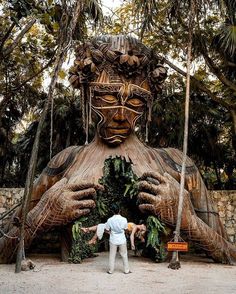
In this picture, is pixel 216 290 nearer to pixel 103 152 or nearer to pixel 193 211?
pixel 193 211

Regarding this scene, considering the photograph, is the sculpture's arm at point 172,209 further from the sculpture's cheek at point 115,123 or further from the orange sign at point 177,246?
the sculpture's cheek at point 115,123

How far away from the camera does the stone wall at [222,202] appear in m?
12.0

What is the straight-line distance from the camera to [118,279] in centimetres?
602

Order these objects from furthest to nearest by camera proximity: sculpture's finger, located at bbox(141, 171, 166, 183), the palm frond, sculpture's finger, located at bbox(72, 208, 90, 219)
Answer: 1. the palm frond
2. sculpture's finger, located at bbox(141, 171, 166, 183)
3. sculpture's finger, located at bbox(72, 208, 90, 219)

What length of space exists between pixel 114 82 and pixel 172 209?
2.50m

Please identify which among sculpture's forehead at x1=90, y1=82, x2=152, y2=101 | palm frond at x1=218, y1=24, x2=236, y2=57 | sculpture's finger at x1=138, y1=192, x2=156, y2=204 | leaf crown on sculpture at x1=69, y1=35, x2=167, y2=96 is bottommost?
sculpture's finger at x1=138, y1=192, x2=156, y2=204

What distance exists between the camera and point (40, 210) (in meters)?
7.44

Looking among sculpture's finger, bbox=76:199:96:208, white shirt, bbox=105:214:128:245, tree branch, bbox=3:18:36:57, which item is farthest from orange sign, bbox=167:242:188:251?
tree branch, bbox=3:18:36:57

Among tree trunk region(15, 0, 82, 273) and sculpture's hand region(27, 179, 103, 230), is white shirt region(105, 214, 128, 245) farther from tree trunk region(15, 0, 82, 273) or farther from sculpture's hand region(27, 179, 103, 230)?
tree trunk region(15, 0, 82, 273)

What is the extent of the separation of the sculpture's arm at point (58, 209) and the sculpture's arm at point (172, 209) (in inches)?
32.1

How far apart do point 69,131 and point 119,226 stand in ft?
30.7

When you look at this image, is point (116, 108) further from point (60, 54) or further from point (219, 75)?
point (219, 75)

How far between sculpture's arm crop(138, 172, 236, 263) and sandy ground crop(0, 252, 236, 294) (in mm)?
300

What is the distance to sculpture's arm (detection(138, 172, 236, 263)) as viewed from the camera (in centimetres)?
732
